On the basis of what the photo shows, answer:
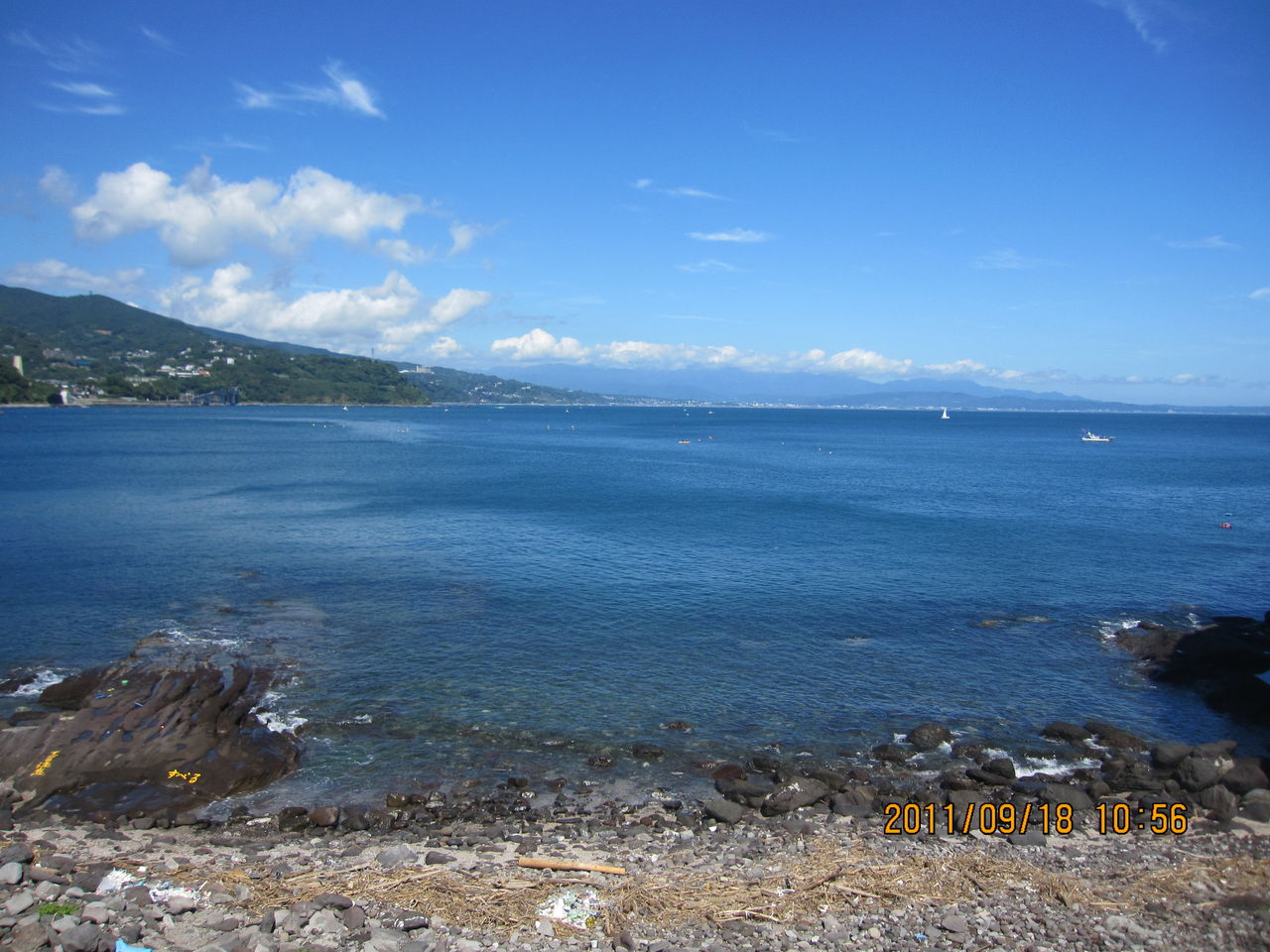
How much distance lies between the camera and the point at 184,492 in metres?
62.1

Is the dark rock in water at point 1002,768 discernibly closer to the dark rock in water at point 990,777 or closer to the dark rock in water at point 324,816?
Answer: the dark rock in water at point 990,777

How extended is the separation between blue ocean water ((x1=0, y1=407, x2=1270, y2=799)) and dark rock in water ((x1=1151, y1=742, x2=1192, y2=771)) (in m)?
2.43

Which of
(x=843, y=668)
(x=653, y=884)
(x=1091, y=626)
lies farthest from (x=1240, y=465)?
(x=653, y=884)

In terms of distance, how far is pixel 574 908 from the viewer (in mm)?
12711

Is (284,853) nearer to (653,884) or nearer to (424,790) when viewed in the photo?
(424,790)

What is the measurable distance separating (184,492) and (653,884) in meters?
60.7

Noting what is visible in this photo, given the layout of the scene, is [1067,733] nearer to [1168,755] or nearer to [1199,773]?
[1168,755]

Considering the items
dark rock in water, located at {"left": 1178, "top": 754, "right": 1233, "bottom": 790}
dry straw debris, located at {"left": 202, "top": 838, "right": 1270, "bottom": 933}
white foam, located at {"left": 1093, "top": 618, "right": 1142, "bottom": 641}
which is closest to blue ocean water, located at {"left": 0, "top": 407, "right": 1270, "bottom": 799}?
white foam, located at {"left": 1093, "top": 618, "right": 1142, "bottom": 641}

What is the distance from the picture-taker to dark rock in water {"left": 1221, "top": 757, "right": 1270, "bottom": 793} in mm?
17594

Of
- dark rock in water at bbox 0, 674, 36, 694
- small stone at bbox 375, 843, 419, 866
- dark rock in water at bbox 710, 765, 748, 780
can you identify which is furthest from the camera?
dark rock in water at bbox 0, 674, 36, 694

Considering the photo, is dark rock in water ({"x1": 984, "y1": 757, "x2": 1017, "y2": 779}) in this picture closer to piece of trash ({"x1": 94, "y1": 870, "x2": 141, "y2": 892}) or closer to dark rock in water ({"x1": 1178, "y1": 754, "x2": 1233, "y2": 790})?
dark rock in water ({"x1": 1178, "y1": 754, "x2": 1233, "y2": 790})

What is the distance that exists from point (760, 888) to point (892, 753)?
26.0 feet

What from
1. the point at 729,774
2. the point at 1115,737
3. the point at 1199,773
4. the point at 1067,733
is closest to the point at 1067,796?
the point at 1199,773

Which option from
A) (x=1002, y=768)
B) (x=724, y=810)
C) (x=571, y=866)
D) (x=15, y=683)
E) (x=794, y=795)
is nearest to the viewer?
(x=571, y=866)
